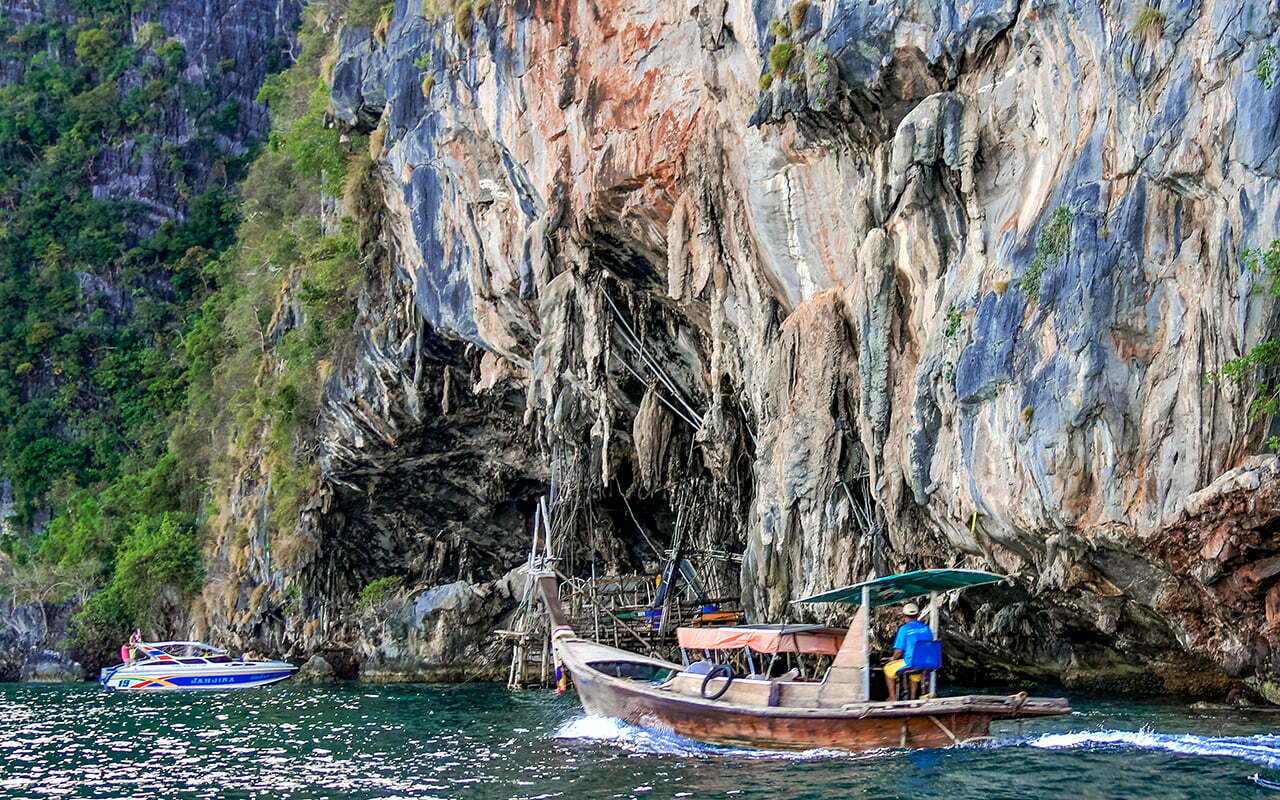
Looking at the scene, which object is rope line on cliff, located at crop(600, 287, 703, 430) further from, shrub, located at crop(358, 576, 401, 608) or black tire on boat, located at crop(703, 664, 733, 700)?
shrub, located at crop(358, 576, 401, 608)

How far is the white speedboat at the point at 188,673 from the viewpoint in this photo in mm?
36406

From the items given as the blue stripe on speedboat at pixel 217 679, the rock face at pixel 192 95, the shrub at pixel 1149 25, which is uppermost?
the rock face at pixel 192 95

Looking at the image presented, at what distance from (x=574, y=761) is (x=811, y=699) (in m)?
3.27

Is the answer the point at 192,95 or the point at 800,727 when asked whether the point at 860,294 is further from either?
the point at 192,95

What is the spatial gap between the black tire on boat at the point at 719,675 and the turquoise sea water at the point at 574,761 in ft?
2.47

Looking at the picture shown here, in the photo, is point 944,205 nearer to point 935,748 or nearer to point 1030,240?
point 1030,240

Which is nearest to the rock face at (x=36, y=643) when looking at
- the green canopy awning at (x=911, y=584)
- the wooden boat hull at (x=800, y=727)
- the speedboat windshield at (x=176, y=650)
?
the speedboat windshield at (x=176, y=650)

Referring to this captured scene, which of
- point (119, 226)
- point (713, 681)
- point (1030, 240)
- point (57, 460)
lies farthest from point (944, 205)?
point (119, 226)

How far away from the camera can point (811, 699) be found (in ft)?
56.7

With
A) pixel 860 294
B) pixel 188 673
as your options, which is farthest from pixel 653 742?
pixel 188 673

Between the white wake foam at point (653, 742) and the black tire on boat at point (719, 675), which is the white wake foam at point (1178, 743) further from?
the black tire on boat at point (719, 675)

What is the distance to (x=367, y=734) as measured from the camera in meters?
21.8

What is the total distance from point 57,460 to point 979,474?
4664cm

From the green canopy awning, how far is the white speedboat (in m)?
23.4
